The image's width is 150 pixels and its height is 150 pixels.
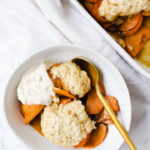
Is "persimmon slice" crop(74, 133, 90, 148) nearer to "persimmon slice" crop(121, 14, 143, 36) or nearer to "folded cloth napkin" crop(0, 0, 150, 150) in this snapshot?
"folded cloth napkin" crop(0, 0, 150, 150)

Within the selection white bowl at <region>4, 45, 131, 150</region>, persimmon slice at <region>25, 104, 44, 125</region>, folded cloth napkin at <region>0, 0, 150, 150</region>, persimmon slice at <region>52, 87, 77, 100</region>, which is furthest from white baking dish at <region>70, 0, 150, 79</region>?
persimmon slice at <region>25, 104, 44, 125</region>

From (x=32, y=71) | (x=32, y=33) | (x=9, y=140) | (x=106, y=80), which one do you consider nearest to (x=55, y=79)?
(x=32, y=71)

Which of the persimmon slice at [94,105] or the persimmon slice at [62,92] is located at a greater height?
the persimmon slice at [62,92]

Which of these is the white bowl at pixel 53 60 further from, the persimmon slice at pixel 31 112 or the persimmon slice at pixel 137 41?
the persimmon slice at pixel 137 41

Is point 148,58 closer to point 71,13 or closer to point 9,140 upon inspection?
point 71,13

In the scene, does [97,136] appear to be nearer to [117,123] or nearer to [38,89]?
[117,123]

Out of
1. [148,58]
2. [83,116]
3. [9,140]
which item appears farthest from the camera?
[9,140]

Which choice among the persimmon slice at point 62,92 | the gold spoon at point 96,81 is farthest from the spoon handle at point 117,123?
the persimmon slice at point 62,92
